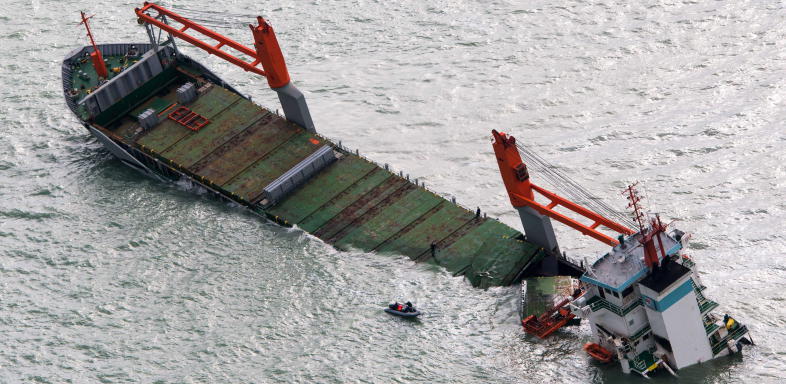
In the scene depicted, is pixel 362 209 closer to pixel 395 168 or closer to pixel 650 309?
pixel 395 168

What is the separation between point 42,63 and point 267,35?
112ft

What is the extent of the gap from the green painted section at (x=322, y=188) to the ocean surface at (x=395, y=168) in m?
2.27

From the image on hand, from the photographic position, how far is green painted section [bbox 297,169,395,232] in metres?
115

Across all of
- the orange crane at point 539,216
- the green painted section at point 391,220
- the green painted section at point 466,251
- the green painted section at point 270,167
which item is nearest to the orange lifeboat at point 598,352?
the orange crane at point 539,216

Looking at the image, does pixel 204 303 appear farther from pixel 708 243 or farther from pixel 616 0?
pixel 616 0

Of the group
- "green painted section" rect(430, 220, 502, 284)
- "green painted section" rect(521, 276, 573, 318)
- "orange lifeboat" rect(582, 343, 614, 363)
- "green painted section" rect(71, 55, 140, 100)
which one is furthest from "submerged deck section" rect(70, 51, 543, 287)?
"orange lifeboat" rect(582, 343, 614, 363)

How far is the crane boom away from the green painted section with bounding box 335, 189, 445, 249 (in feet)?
35.1

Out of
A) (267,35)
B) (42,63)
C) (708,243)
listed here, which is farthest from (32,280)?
(708,243)

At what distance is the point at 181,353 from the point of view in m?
101

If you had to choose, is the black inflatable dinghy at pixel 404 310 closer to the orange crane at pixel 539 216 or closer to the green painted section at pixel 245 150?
the orange crane at pixel 539 216

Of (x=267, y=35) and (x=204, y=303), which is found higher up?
(x=267, y=35)

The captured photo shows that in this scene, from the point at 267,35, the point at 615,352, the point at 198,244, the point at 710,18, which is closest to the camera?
the point at 615,352

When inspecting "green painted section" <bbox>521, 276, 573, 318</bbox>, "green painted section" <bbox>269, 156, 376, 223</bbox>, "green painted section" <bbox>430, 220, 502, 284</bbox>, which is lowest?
"green painted section" <bbox>521, 276, 573, 318</bbox>

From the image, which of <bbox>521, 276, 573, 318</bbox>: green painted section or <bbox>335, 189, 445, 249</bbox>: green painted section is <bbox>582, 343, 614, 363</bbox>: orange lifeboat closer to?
<bbox>521, 276, 573, 318</bbox>: green painted section
